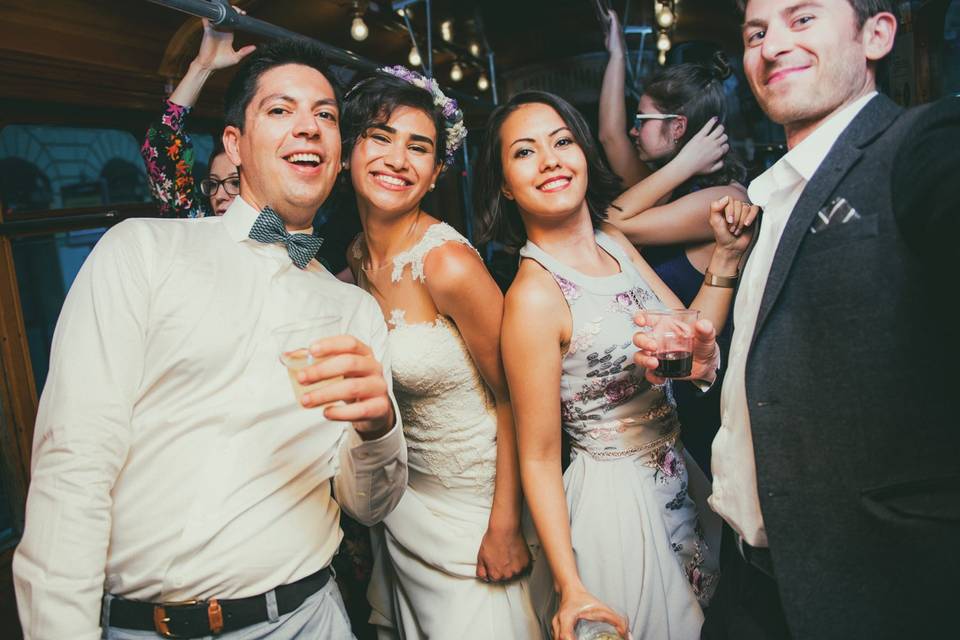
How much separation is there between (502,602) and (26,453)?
2.26m

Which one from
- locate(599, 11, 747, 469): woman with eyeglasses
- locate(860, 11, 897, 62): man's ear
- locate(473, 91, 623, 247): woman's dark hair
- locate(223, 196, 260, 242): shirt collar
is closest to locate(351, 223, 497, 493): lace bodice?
locate(473, 91, 623, 247): woman's dark hair

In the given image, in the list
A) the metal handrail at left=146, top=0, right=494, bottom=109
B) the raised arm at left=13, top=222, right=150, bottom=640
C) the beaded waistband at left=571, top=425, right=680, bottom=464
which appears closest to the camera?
the raised arm at left=13, top=222, right=150, bottom=640

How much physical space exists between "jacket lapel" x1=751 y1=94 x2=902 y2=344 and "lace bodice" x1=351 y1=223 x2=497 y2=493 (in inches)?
43.4

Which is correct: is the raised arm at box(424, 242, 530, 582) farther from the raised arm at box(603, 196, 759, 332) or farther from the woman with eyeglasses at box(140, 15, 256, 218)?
the woman with eyeglasses at box(140, 15, 256, 218)

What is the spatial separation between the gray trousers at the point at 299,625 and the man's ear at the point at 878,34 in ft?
5.60

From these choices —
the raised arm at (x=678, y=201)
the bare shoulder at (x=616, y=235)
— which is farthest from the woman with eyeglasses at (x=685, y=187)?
the bare shoulder at (x=616, y=235)

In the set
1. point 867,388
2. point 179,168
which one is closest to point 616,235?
point 867,388

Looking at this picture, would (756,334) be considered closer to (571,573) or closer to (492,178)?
(571,573)

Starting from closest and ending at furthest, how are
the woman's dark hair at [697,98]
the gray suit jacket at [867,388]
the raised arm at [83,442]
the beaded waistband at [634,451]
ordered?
the gray suit jacket at [867,388] < the raised arm at [83,442] < the beaded waistband at [634,451] < the woman's dark hair at [697,98]

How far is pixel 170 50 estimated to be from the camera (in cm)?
305

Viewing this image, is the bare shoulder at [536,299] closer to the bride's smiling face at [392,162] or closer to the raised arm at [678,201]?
the bride's smiling face at [392,162]

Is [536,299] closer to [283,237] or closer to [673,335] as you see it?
[673,335]

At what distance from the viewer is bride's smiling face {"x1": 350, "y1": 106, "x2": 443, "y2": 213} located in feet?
6.65

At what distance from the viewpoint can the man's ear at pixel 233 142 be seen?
169 centimetres
